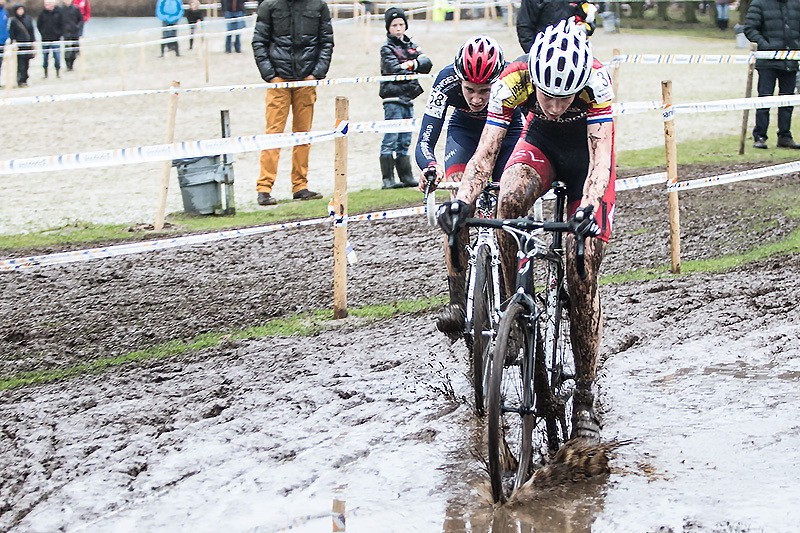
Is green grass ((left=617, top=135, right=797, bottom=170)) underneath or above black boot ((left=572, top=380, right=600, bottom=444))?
above

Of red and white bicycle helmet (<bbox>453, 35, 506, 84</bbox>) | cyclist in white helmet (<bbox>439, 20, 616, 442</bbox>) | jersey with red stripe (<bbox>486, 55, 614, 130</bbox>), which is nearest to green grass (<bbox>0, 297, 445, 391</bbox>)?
red and white bicycle helmet (<bbox>453, 35, 506, 84</bbox>)

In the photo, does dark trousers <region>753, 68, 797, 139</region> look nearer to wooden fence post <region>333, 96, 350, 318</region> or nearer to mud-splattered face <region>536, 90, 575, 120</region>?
wooden fence post <region>333, 96, 350, 318</region>

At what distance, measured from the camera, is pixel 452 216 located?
5395 millimetres

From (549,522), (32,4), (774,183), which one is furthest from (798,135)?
(32,4)

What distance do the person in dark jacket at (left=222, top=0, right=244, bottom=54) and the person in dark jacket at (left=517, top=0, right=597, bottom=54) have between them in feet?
44.5

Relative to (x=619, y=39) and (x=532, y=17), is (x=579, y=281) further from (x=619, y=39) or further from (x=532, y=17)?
(x=619, y=39)

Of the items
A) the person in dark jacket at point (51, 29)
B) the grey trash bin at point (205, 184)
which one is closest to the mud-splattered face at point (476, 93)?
the grey trash bin at point (205, 184)

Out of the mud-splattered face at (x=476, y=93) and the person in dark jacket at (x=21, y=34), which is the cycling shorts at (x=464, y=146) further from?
the person in dark jacket at (x=21, y=34)

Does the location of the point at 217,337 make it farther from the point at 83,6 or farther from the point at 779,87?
the point at 83,6

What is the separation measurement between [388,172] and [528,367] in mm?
8957

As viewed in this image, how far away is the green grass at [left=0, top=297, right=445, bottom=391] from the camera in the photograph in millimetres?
7051

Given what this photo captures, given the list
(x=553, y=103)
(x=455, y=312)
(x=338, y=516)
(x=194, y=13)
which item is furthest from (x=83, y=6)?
(x=338, y=516)

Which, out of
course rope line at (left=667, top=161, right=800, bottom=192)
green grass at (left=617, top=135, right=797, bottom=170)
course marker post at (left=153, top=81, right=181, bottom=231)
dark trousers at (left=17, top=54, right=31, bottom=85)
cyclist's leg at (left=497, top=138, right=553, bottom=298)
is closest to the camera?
cyclist's leg at (left=497, top=138, right=553, bottom=298)

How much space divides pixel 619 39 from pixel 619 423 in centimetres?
2663
